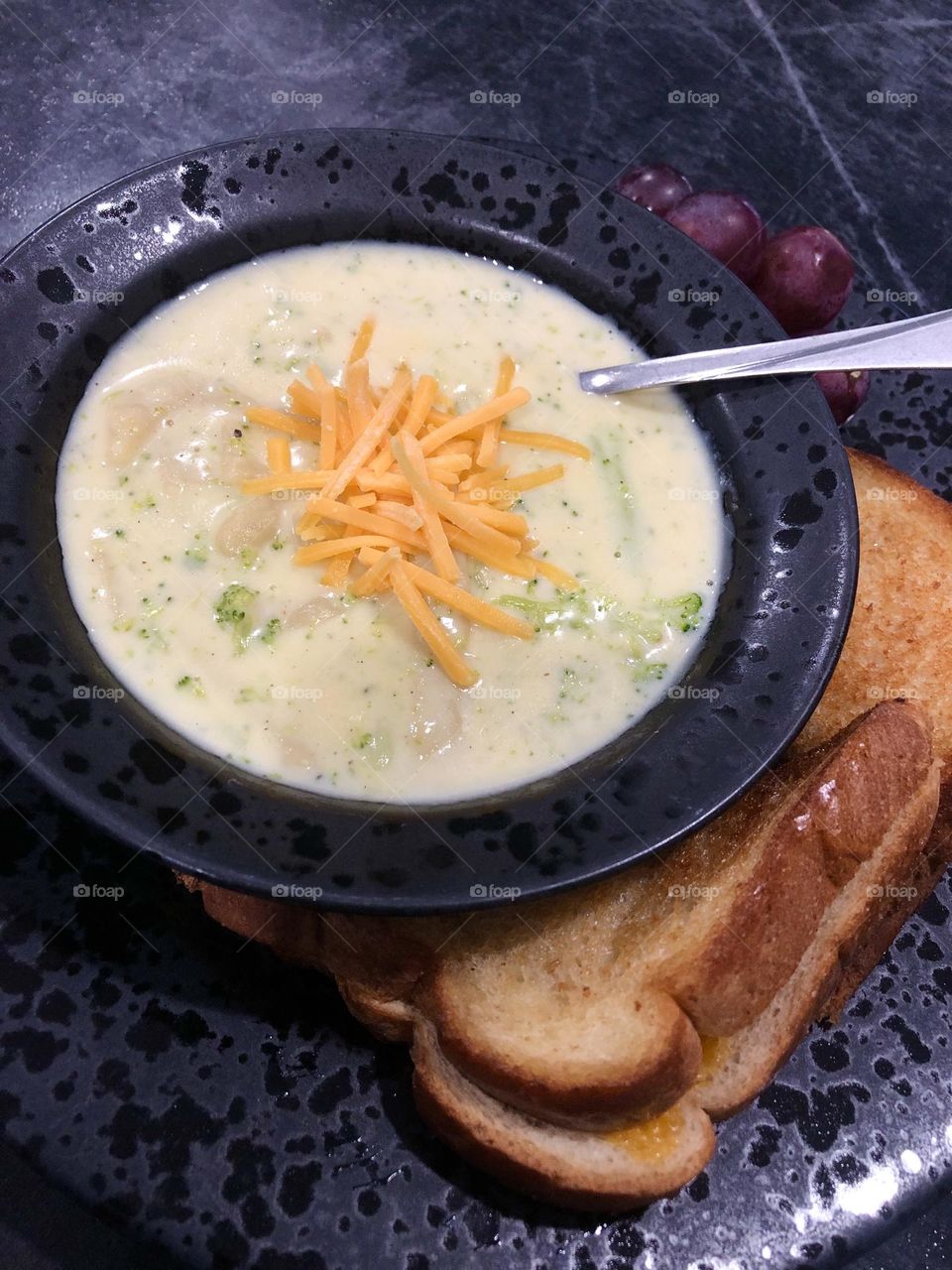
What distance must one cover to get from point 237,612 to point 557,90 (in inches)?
93.3

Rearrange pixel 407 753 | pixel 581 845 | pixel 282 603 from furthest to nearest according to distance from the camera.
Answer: pixel 282 603, pixel 407 753, pixel 581 845

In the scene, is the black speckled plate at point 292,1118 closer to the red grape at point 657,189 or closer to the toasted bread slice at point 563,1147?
the toasted bread slice at point 563,1147

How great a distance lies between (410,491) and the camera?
6.34 ft

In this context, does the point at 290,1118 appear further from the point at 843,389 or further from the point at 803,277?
the point at 803,277

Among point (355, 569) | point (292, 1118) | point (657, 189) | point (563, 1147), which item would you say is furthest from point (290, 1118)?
point (657, 189)

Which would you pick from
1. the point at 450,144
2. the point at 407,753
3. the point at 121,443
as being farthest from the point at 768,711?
the point at 450,144

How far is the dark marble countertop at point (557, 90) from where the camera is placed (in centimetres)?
312

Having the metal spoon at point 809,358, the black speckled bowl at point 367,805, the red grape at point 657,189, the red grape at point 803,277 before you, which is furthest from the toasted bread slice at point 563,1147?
the red grape at point 657,189

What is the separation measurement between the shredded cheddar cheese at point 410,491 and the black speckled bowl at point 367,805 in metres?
0.34

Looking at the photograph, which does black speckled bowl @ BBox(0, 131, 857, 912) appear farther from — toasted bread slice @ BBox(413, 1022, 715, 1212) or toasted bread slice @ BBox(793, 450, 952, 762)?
toasted bread slice @ BBox(413, 1022, 715, 1212)

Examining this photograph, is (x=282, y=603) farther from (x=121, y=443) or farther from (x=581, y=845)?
(x=581, y=845)

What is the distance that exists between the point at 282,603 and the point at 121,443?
1.56 feet

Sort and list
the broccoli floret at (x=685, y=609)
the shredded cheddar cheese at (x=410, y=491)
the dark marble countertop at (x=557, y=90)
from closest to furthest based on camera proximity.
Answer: the shredded cheddar cheese at (x=410, y=491)
the broccoli floret at (x=685, y=609)
the dark marble countertop at (x=557, y=90)

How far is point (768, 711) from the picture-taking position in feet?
6.03
